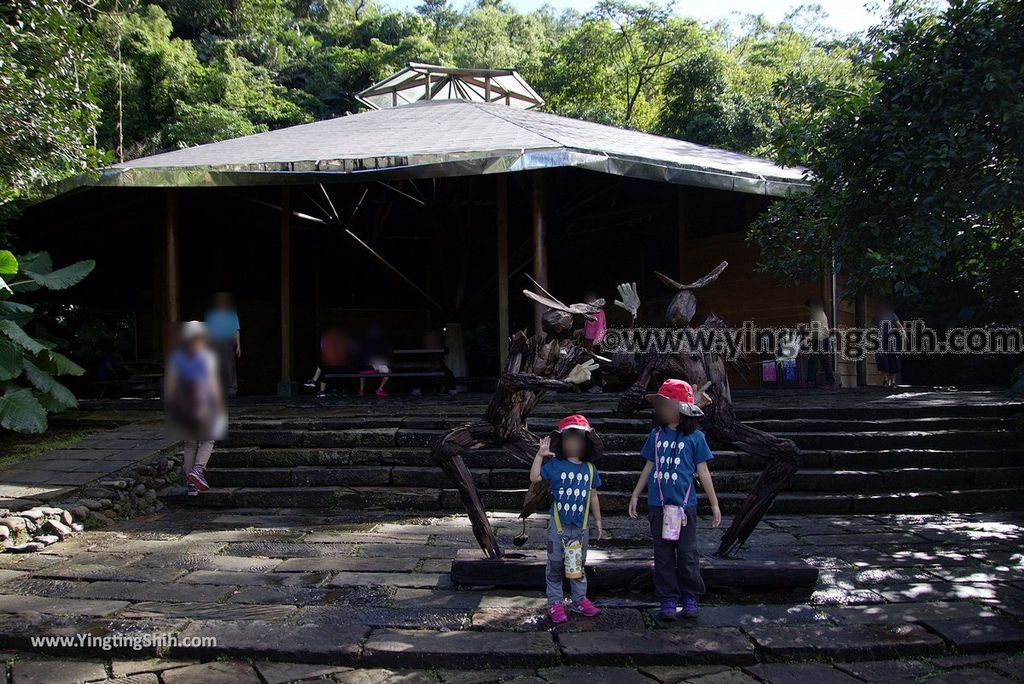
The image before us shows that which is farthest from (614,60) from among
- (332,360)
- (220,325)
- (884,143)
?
(220,325)

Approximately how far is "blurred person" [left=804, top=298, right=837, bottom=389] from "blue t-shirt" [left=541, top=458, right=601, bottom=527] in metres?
8.66

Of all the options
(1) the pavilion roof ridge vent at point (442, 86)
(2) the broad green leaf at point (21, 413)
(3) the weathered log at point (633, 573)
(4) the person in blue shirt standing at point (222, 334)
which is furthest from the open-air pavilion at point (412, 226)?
(4) the person in blue shirt standing at point (222, 334)

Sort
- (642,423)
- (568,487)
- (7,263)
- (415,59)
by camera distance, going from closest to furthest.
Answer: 1. (568,487)
2. (7,263)
3. (642,423)
4. (415,59)

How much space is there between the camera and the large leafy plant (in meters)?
7.09

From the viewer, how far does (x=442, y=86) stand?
18.6m

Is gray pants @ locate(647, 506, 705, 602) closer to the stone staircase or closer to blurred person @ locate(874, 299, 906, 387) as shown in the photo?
the stone staircase

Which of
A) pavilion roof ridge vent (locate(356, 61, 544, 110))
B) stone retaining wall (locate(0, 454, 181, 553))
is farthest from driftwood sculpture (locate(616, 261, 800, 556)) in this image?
pavilion roof ridge vent (locate(356, 61, 544, 110))

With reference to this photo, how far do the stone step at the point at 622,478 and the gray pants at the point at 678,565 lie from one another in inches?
113

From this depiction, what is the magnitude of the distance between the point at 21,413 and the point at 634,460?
244 inches

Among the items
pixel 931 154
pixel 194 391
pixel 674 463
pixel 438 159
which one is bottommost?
pixel 674 463

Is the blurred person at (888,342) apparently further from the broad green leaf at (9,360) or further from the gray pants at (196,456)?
the broad green leaf at (9,360)

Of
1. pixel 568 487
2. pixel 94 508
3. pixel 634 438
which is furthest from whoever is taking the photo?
pixel 634 438

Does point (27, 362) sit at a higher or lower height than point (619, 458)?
higher

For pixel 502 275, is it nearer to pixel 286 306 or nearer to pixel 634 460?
pixel 286 306
